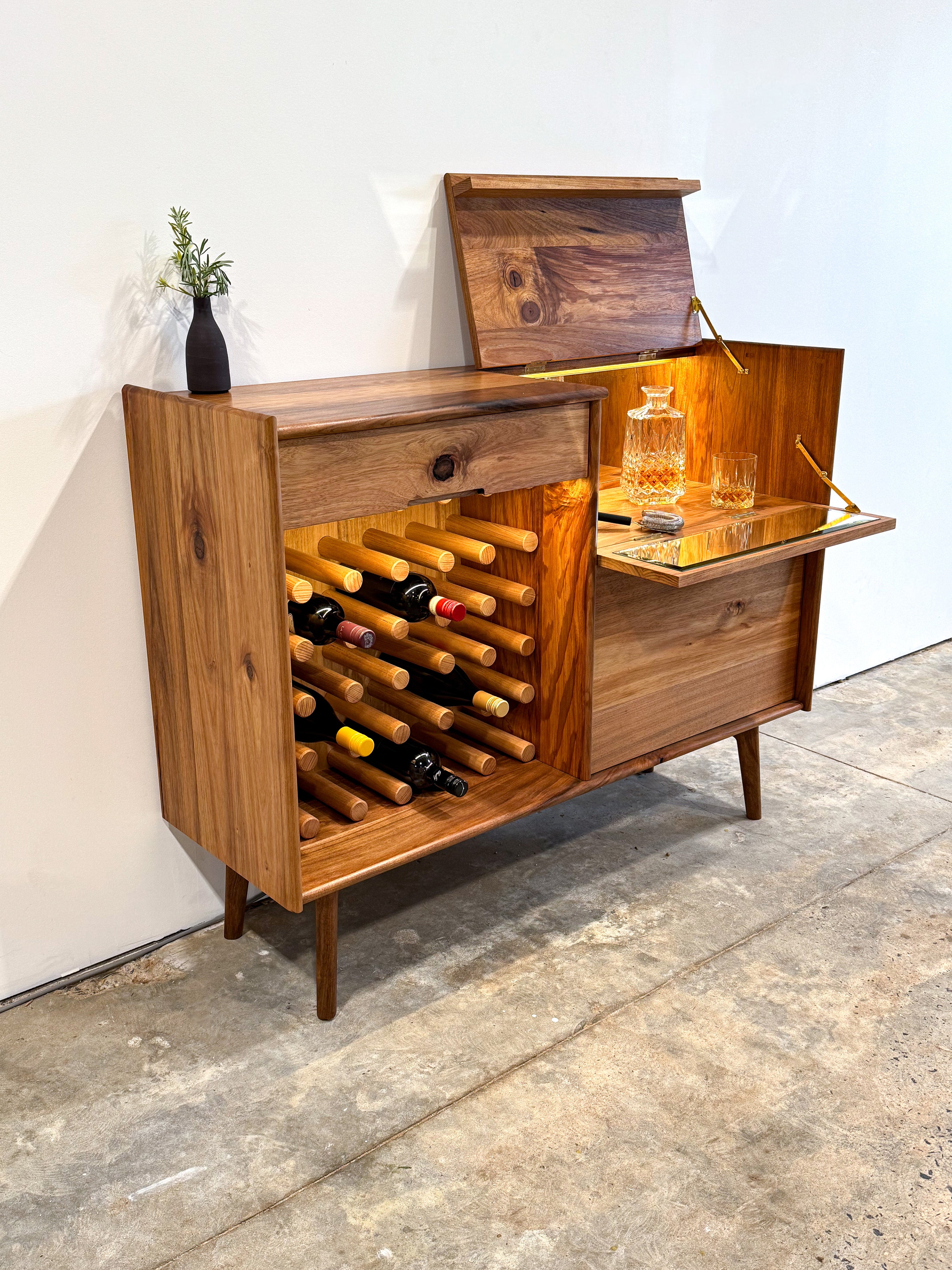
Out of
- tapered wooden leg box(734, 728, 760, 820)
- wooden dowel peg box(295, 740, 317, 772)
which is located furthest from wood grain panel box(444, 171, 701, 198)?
tapered wooden leg box(734, 728, 760, 820)

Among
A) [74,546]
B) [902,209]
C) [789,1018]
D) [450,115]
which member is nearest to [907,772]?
[789,1018]

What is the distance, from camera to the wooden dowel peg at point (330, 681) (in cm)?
224

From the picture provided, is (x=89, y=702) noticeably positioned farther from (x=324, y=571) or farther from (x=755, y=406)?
(x=755, y=406)

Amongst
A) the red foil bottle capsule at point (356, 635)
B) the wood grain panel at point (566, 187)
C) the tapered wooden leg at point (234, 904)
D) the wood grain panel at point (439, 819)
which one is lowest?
the tapered wooden leg at point (234, 904)

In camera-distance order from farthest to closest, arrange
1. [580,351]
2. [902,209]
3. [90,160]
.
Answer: [902,209]
[580,351]
[90,160]

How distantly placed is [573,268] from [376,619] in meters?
1.04

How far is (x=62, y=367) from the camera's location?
6.92ft

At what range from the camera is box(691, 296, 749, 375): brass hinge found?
9.13 feet

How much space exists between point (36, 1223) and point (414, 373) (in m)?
1.75

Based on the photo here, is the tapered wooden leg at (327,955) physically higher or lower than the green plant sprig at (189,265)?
lower

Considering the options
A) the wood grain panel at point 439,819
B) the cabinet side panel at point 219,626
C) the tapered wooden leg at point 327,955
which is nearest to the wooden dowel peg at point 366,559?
the cabinet side panel at point 219,626

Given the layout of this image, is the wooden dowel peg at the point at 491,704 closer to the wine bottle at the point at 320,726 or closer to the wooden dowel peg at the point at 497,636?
the wooden dowel peg at the point at 497,636

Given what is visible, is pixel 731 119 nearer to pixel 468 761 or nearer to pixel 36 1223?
pixel 468 761

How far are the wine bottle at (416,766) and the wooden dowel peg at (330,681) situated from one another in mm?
136
